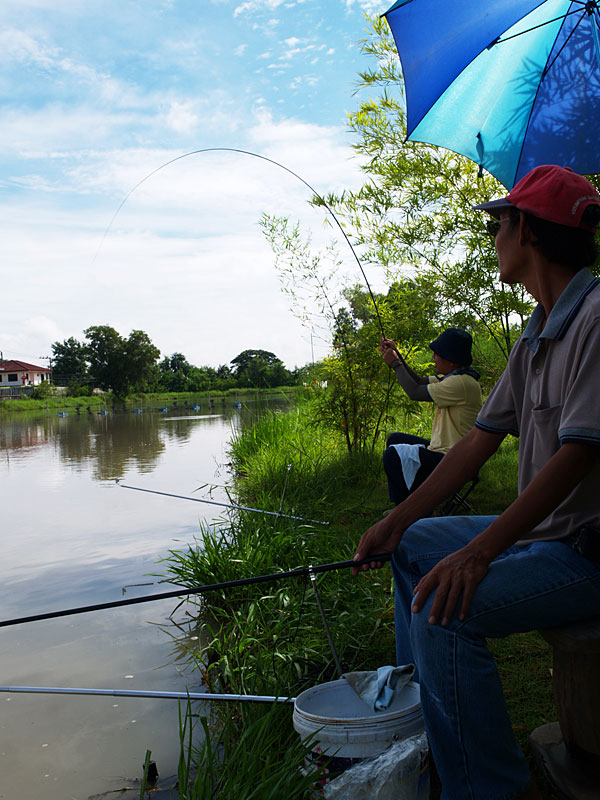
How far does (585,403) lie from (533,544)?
0.33m

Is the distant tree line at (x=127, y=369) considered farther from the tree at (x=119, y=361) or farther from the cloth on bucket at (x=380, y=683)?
the cloth on bucket at (x=380, y=683)

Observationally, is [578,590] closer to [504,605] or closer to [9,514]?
[504,605]

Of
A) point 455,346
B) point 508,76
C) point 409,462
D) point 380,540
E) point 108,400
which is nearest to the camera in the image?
point 380,540

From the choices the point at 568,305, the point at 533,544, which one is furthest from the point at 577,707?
the point at 568,305

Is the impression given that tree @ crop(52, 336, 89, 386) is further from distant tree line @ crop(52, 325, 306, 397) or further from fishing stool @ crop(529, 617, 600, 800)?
fishing stool @ crop(529, 617, 600, 800)

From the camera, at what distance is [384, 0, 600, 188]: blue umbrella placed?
276 centimetres

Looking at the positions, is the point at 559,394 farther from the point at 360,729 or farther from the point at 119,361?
the point at 119,361

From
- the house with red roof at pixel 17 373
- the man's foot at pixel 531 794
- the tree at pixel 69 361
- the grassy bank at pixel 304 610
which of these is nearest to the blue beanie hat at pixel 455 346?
the grassy bank at pixel 304 610

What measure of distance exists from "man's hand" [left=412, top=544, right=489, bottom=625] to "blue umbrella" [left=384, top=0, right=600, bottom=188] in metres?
1.97

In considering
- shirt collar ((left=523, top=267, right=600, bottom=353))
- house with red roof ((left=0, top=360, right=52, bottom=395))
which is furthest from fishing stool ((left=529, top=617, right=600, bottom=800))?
house with red roof ((left=0, top=360, right=52, bottom=395))

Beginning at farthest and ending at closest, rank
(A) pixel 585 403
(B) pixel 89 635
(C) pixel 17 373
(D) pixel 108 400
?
(C) pixel 17 373 < (D) pixel 108 400 < (B) pixel 89 635 < (A) pixel 585 403

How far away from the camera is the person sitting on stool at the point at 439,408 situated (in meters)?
3.68

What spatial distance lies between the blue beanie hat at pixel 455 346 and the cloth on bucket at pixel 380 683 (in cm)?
260

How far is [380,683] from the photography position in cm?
159
